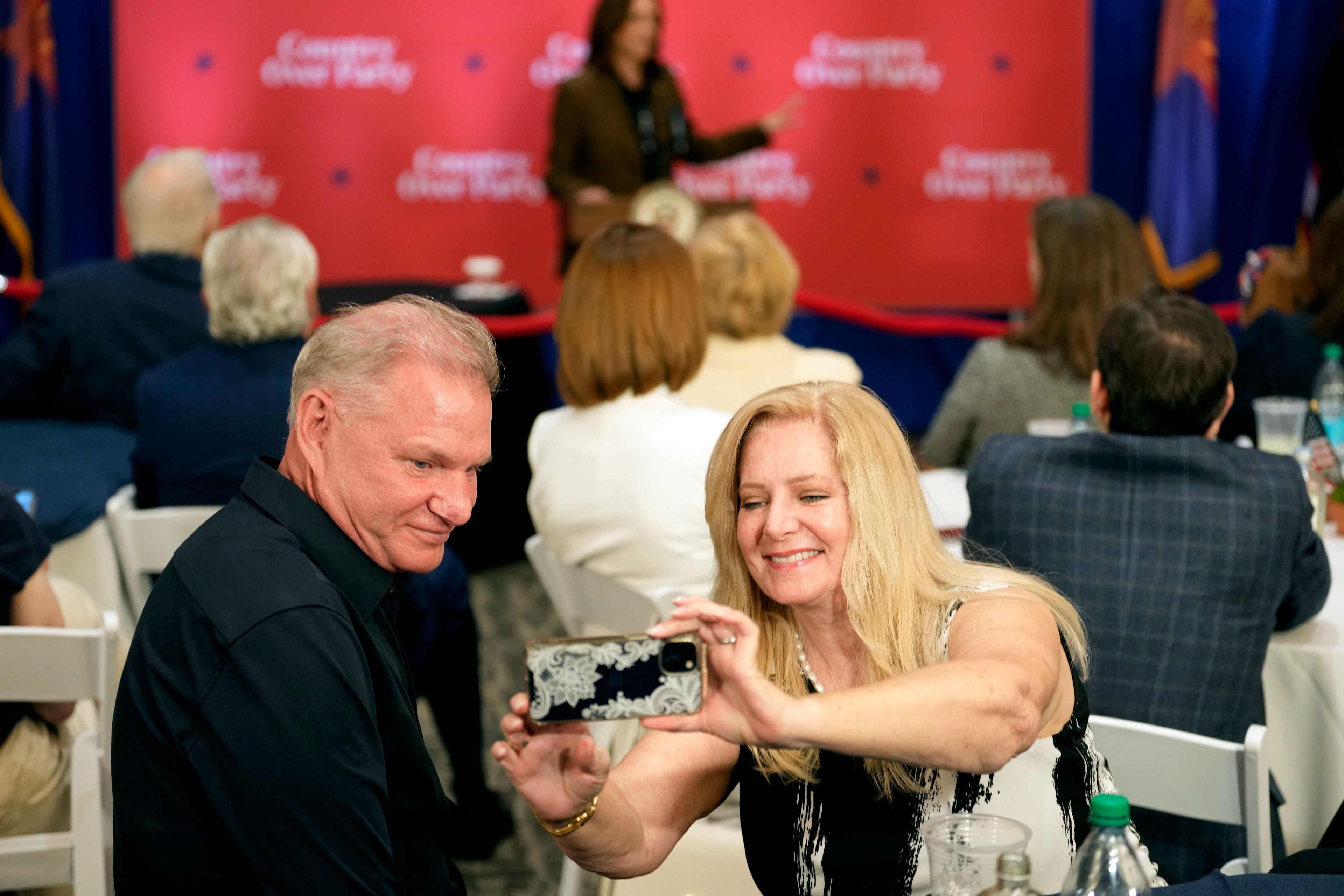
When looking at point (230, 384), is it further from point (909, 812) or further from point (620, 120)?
point (620, 120)

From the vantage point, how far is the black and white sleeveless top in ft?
5.54

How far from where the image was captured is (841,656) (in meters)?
1.78

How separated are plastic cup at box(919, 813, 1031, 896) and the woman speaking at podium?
15.1 ft

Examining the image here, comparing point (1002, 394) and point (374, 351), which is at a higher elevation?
point (374, 351)

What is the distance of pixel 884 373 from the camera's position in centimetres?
680

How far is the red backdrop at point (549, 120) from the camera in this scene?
6.73m

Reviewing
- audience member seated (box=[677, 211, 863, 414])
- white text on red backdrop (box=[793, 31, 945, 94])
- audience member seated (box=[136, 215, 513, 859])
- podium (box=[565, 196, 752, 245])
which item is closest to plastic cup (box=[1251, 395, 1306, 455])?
audience member seated (box=[677, 211, 863, 414])

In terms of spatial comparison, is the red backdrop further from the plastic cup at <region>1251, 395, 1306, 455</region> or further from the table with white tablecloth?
the table with white tablecloth

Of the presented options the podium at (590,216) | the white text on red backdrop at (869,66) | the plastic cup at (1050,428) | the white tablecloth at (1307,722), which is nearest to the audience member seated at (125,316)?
the podium at (590,216)

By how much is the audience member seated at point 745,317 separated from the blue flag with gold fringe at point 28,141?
13.6 ft

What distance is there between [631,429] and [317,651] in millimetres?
1534

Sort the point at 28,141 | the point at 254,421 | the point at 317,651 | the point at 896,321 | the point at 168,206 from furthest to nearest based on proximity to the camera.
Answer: the point at 28,141, the point at 896,321, the point at 168,206, the point at 254,421, the point at 317,651

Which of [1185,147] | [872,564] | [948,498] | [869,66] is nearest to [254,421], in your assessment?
[948,498]

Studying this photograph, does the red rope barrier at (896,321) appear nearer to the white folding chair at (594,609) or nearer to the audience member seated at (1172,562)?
the white folding chair at (594,609)
